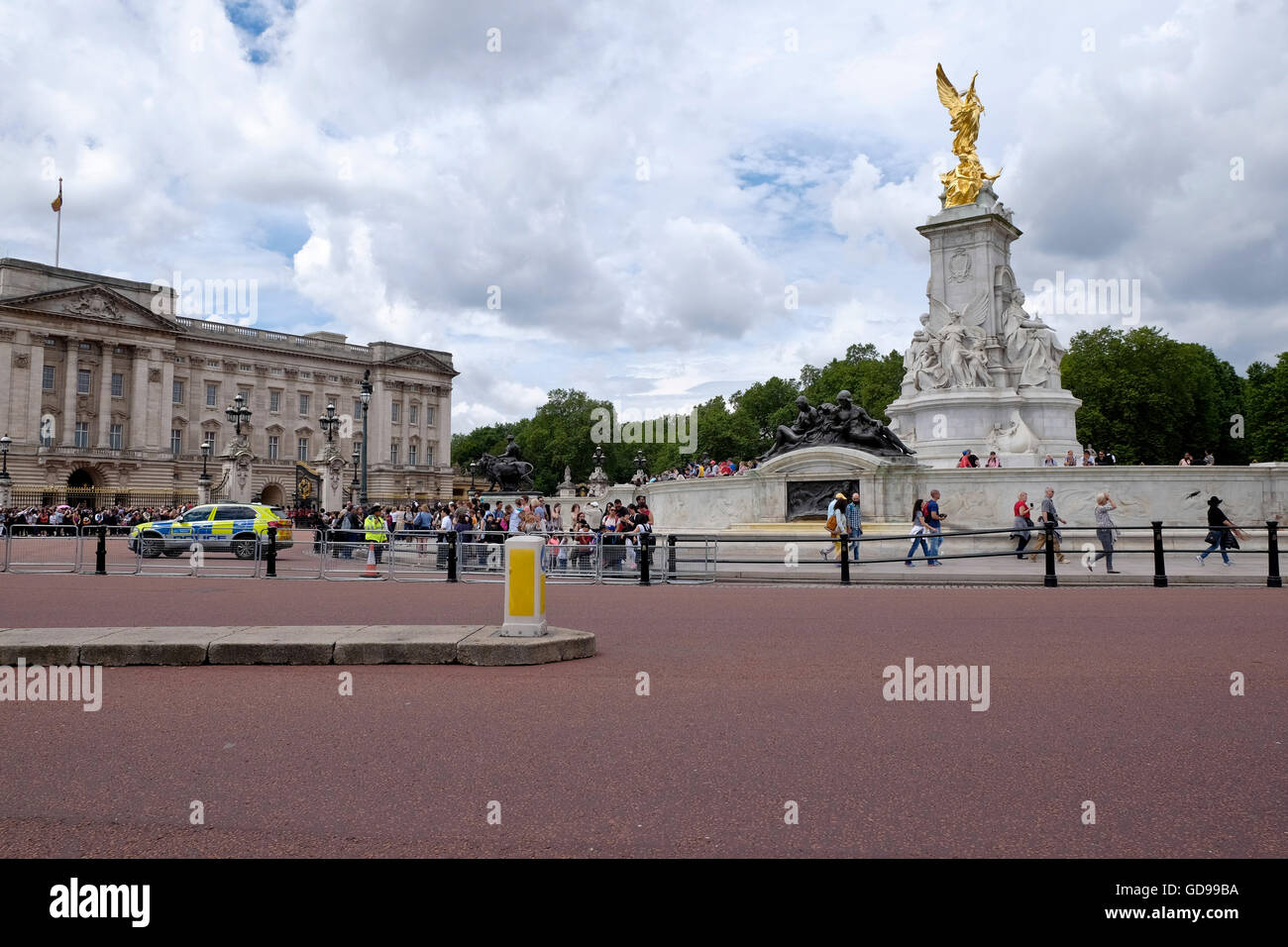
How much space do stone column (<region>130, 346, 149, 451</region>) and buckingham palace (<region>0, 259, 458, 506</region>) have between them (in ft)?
0.42

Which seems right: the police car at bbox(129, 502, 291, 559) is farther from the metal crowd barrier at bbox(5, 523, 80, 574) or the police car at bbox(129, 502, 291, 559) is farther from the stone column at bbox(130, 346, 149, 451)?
the stone column at bbox(130, 346, 149, 451)

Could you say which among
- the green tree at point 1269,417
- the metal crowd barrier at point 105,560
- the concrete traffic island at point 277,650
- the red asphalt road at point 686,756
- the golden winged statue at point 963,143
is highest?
the golden winged statue at point 963,143

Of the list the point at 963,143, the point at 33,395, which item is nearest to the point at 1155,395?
the point at 963,143

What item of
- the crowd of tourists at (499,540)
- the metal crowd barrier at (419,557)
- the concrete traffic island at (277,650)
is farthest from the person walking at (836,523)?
the concrete traffic island at (277,650)

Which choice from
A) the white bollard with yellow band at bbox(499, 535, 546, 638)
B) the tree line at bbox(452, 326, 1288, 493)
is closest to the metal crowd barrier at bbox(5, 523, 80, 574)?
the white bollard with yellow band at bbox(499, 535, 546, 638)

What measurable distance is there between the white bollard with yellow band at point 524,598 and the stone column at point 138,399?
89525 millimetres

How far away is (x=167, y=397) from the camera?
90.1 meters

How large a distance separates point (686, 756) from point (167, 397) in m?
96.5

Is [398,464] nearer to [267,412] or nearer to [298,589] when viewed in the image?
[267,412]

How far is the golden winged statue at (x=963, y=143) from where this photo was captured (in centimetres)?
3738

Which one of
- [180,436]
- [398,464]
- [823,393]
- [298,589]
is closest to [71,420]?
[180,436]

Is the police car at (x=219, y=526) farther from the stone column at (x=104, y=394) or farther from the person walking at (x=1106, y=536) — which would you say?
the stone column at (x=104, y=394)

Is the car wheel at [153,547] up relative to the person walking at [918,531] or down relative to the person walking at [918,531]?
down

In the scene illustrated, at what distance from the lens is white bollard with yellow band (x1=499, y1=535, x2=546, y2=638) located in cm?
907
